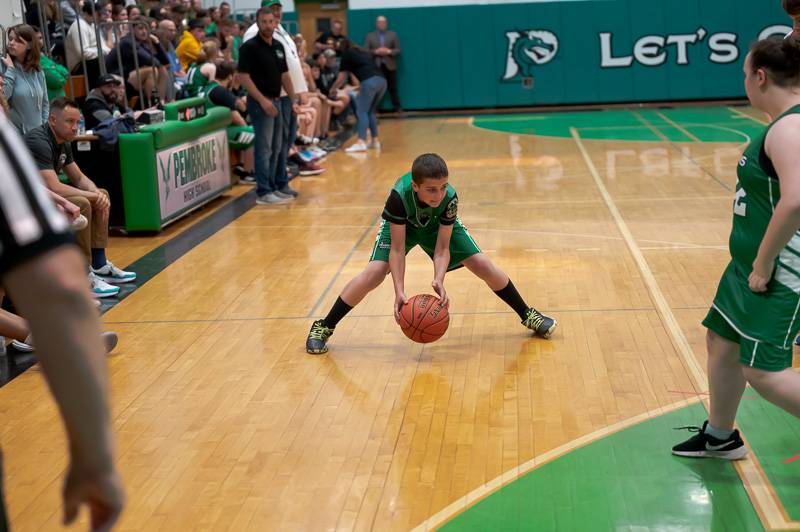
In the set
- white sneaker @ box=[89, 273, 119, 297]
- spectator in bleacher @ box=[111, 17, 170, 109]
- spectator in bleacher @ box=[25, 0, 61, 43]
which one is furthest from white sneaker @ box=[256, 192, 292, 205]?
white sneaker @ box=[89, 273, 119, 297]

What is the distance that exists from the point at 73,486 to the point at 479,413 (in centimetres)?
346

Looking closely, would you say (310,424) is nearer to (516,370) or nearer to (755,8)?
(516,370)

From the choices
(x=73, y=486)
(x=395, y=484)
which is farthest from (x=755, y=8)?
(x=73, y=486)

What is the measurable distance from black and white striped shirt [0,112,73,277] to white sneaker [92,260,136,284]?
259 inches

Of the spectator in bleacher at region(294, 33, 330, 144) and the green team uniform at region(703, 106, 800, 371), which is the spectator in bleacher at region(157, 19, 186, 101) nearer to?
the spectator in bleacher at region(294, 33, 330, 144)

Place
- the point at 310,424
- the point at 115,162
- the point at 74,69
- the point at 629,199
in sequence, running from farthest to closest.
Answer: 1. the point at 74,69
2. the point at 629,199
3. the point at 115,162
4. the point at 310,424

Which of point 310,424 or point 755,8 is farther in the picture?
point 755,8

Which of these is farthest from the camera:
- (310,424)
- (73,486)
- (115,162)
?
(115,162)

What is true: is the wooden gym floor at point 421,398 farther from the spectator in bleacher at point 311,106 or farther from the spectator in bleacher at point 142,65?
the spectator in bleacher at point 311,106

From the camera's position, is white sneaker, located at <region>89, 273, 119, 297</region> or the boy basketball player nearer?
the boy basketball player

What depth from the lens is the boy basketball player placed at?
17.5ft

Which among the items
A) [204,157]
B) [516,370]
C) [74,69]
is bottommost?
[516,370]

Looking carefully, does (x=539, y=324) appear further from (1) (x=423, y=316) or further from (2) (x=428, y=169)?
(2) (x=428, y=169)

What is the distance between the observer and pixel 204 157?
1109 centimetres
